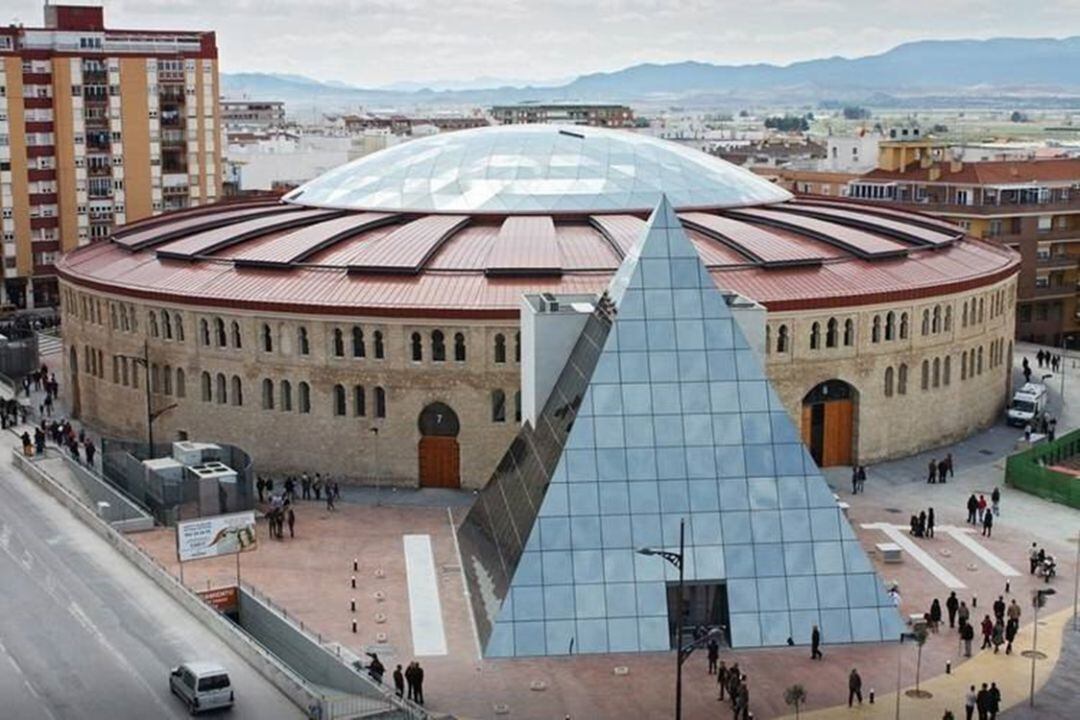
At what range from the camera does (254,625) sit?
47.5 meters

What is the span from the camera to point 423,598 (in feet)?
159

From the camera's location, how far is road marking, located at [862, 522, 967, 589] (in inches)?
1982

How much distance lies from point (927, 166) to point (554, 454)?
268ft

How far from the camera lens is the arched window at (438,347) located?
61.9 meters

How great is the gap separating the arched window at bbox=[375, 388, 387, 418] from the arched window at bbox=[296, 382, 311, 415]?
3218mm

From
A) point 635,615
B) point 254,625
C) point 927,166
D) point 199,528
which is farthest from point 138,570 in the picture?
point 927,166

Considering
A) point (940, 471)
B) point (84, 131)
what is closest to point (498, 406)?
point (940, 471)

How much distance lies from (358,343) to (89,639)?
70.2 feet

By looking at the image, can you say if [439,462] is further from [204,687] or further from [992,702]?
[992,702]

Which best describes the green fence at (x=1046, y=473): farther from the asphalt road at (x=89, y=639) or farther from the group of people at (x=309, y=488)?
the asphalt road at (x=89, y=639)

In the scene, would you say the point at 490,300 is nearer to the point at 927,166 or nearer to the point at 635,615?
the point at 635,615

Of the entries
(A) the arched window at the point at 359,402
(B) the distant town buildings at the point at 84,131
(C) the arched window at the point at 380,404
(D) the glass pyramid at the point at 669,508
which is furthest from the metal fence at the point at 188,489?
(B) the distant town buildings at the point at 84,131

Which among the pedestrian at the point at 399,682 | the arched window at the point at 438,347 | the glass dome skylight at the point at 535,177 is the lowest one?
the pedestrian at the point at 399,682

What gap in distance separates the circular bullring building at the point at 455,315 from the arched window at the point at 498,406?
0.07m
